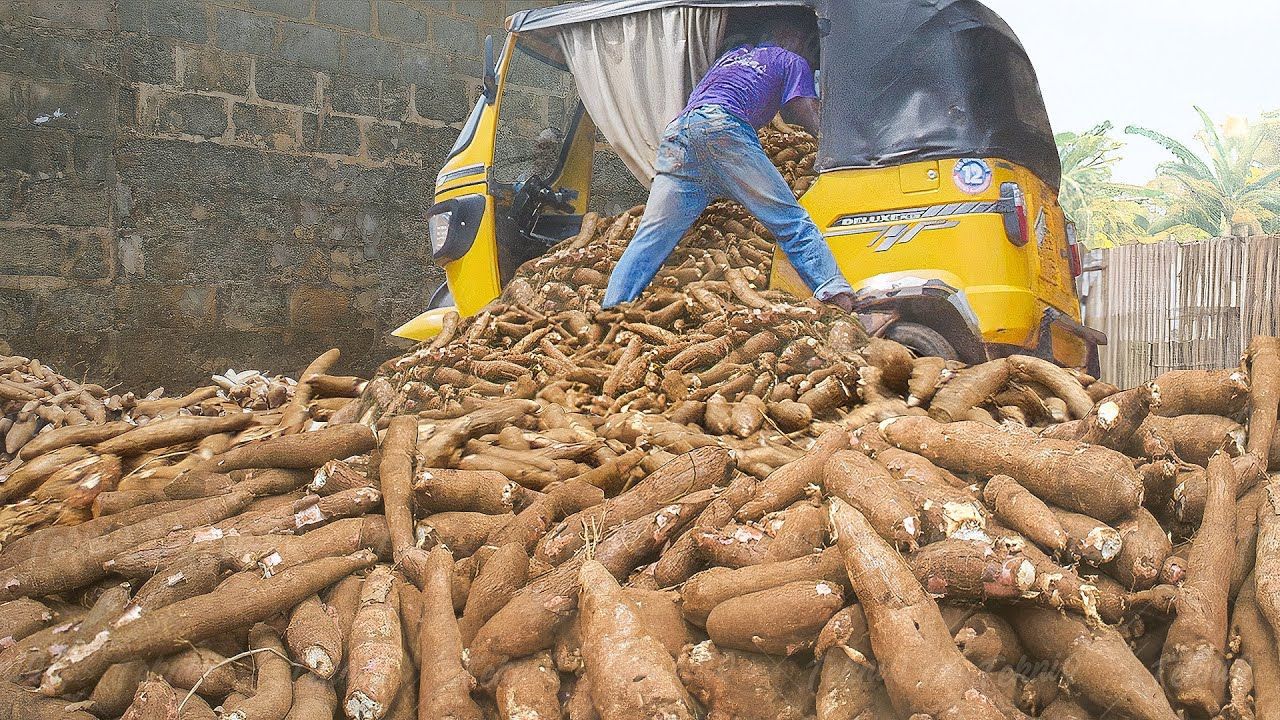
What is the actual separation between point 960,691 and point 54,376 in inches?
139

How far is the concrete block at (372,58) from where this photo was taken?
395 centimetres

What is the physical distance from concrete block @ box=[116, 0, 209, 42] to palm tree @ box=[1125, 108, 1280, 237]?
12.4 feet

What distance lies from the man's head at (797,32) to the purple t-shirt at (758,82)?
0.8 inches

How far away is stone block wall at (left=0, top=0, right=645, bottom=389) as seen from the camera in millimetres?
3512

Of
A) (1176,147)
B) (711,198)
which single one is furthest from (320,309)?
(1176,147)

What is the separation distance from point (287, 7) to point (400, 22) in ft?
1.62

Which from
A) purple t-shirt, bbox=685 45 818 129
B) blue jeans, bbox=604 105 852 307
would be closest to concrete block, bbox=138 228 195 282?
blue jeans, bbox=604 105 852 307

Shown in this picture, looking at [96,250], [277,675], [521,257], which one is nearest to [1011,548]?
[277,675]

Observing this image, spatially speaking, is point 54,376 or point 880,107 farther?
point 54,376

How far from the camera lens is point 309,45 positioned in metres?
3.87

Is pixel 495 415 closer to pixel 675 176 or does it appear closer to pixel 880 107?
pixel 675 176

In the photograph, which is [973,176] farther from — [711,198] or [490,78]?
[490,78]

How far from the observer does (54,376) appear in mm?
3279

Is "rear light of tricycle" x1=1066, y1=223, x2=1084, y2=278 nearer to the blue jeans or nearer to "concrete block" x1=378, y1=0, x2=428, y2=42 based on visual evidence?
the blue jeans
